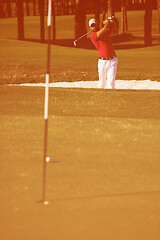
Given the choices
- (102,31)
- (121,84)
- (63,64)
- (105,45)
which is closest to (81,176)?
(102,31)

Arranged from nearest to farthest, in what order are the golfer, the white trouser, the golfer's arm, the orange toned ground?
the orange toned ground
the golfer's arm
the golfer
the white trouser

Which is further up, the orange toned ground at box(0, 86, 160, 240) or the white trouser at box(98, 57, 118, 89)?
the orange toned ground at box(0, 86, 160, 240)

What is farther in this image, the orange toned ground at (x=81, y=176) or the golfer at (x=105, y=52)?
the golfer at (x=105, y=52)

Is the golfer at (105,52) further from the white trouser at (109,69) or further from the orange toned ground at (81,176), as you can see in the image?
the orange toned ground at (81,176)

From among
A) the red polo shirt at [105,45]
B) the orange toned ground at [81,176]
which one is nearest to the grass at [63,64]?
the red polo shirt at [105,45]

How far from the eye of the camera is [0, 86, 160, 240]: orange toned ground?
548cm

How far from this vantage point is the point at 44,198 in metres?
6.20

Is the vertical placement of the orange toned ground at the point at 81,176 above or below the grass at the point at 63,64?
above

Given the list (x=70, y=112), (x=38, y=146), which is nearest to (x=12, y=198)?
(x=38, y=146)

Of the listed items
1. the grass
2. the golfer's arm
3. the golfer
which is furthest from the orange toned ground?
the grass

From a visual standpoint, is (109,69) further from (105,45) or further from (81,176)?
(81,176)

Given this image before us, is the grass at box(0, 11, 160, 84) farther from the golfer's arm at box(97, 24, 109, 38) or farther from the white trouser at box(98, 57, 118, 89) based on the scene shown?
the golfer's arm at box(97, 24, 109, 38)

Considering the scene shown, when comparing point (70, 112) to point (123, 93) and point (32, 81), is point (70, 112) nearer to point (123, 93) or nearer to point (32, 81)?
point (123, 93)

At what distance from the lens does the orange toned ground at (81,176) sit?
5477 mm
